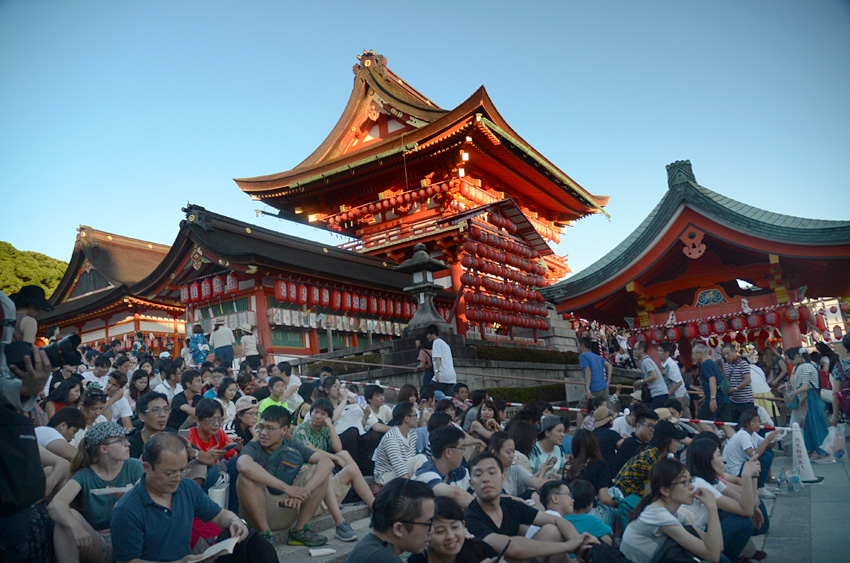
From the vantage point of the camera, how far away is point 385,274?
22281mm

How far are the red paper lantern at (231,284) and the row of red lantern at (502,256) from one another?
22.1ft

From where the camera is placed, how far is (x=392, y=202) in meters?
24.1

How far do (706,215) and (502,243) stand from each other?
761cm

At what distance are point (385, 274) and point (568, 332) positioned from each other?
28.7 ft

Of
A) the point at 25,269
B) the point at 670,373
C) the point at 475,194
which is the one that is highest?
the point at 475,194

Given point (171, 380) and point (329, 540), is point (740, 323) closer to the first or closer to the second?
point (329, 540)

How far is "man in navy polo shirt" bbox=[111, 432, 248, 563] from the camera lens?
3.83 meters

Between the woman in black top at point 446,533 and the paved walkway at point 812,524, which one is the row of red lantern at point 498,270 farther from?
the woman in black top at point 446,533

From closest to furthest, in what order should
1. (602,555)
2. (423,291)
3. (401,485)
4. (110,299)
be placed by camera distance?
(401,485) < (602,555) < (423,291) < (110,299)

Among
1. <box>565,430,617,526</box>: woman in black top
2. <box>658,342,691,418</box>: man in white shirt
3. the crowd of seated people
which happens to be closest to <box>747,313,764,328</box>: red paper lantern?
<box>658,342,691,418</box>: man in white shirt

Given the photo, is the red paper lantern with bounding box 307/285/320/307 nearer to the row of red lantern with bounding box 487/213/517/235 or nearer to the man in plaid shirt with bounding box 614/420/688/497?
the row of red lantern with bounding box 487/213/517/235

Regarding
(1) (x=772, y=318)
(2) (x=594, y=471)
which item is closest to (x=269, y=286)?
(1) (x=772, y=318)

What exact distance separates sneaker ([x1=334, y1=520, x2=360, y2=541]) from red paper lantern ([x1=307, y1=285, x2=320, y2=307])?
528 inches

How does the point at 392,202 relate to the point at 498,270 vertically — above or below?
above
